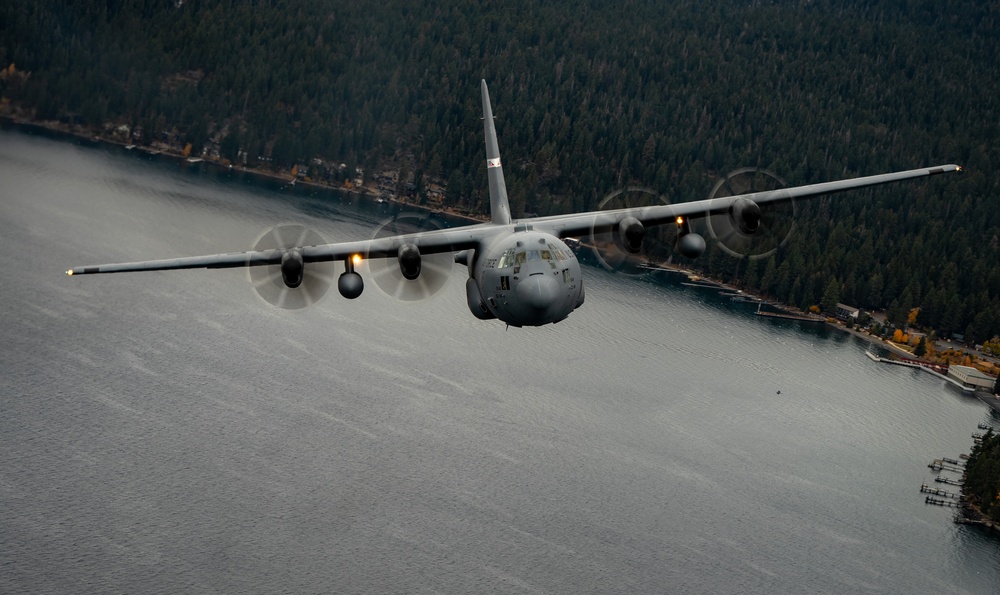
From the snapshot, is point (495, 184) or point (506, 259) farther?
point (495, 184)

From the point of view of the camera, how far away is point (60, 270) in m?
188

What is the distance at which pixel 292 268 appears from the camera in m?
59.5

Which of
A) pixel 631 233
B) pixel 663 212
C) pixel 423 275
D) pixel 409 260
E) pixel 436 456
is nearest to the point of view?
pixel 409 260

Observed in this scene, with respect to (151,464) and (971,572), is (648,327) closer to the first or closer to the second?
(971,572)

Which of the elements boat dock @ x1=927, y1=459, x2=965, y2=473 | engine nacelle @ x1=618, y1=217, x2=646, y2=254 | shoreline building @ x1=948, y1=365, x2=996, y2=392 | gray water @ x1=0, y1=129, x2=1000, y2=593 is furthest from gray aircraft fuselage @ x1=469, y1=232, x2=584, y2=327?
shoreline building @ x1=948, y1=365, x2=996, y2=392

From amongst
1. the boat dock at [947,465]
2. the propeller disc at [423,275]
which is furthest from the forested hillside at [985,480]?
the propeller disc at [423,275]

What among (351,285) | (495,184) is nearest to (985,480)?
(495,184)

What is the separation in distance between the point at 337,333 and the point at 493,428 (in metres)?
37.9

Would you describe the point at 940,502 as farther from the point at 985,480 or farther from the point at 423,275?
the point at 423,275

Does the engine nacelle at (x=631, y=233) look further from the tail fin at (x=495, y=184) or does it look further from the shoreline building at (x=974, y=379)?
the shoreline building at (x=974, y=379)

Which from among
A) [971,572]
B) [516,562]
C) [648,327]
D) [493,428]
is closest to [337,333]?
[493,428]

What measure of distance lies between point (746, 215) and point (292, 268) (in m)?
24.8

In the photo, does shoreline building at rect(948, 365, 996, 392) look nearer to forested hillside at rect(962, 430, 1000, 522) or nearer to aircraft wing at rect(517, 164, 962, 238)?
forested hillside at rect(962, 430, 1000, 522)

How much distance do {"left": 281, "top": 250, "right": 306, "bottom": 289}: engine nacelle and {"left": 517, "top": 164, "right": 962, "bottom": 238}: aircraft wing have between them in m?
11.5
